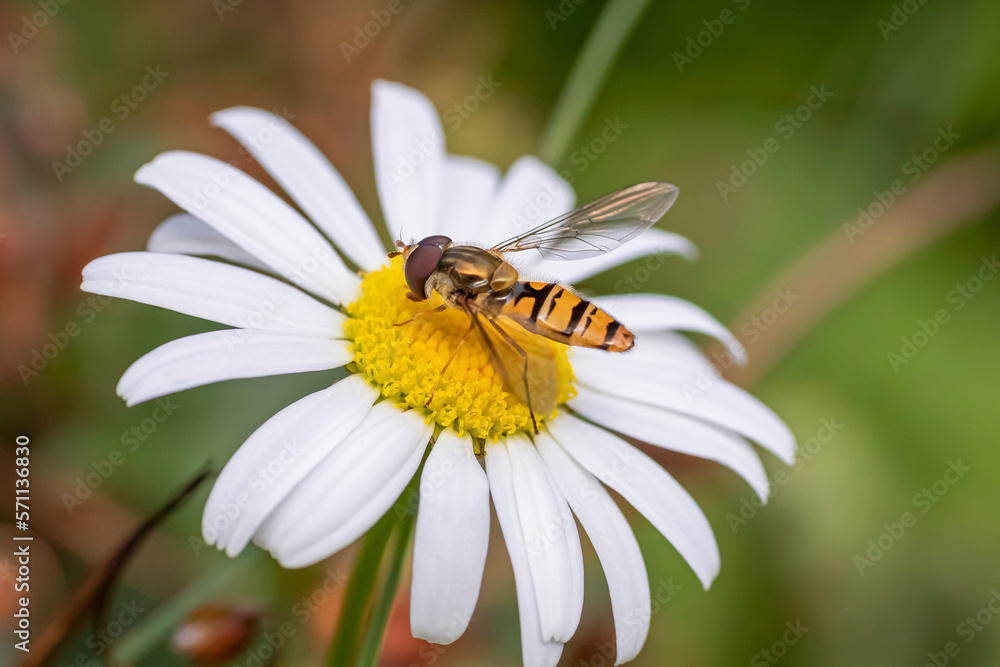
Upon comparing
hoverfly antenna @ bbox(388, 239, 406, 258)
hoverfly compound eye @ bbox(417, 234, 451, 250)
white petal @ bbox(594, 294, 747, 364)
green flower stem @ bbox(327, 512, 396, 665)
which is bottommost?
green flower stem @ bbox(327, 512, 396, 665)

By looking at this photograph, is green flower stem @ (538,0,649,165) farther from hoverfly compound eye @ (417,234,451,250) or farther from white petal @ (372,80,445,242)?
hoverfly compound eye @ (417,234,451,250)

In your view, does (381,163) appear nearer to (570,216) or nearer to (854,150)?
(570,216)

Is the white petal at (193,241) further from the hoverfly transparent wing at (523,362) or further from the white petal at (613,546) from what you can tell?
the white petal at (613,546)

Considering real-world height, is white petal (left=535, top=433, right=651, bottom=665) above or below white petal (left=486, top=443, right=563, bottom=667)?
above

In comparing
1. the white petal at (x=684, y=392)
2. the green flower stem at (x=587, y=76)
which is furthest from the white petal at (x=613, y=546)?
the green flower stem at (x=587, y=76)

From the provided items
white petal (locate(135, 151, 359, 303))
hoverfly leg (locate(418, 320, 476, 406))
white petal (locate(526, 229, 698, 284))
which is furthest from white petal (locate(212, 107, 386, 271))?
white petal (locate(526, 229, 698, 284))

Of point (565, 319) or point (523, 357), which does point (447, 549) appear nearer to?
point (523, 357)

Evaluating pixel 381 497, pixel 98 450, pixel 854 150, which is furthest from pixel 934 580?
pixel 98 450
